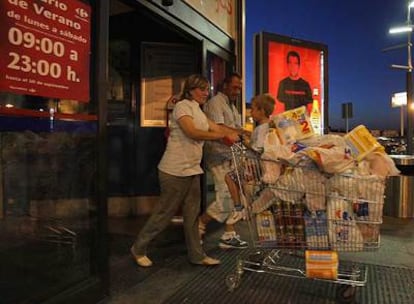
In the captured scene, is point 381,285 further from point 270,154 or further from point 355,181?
point 270,154

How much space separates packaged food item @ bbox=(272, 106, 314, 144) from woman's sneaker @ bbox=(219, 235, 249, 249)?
1851 mm

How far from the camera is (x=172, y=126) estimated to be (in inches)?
162

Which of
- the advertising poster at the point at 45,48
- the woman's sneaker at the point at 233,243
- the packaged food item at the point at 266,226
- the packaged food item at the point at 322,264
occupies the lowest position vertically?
the woman's sneaker at the point at 233,243

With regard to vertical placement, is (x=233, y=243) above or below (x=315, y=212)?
below

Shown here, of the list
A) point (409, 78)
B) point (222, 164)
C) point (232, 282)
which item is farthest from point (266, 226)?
point (409, 78)

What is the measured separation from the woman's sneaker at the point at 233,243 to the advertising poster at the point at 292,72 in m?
2.98

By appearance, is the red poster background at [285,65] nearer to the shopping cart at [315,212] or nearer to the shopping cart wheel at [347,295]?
the shopping cart at [315,212]

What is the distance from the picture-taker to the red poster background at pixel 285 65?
7438 millimetres

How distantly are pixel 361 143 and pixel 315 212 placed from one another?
0.59 m

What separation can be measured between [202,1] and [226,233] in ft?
9.09

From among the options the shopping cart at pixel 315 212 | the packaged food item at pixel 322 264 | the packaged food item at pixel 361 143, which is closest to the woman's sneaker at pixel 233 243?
the shopping cart at pixel 315 212

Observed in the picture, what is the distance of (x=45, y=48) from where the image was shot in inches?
113

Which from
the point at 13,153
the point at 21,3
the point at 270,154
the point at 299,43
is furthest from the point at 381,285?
the point at 299,43

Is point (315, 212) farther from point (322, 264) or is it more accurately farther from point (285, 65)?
point (285, 65)
